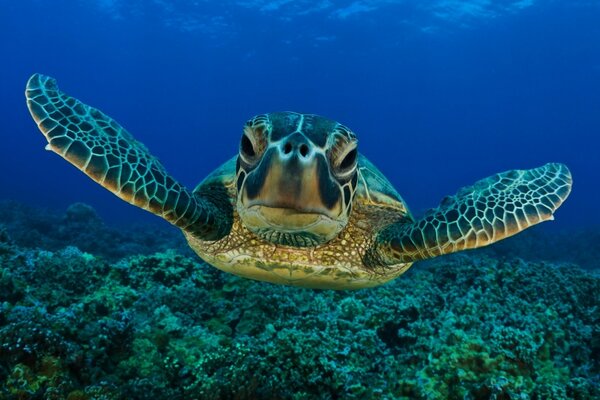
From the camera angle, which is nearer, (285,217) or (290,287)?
(285,217)

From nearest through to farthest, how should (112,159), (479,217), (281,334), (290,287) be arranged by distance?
(112,159) < (479,217) < (281,334) < (290,287)

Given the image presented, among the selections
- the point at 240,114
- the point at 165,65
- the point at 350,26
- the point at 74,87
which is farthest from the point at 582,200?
the point at 74,87

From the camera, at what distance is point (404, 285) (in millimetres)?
6309

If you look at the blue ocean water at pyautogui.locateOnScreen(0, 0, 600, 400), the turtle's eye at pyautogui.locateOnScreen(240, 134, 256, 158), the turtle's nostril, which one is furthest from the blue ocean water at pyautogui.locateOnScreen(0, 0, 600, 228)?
the turtle's nostril

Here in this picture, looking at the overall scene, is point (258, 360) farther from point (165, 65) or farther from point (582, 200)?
point (582, 200)

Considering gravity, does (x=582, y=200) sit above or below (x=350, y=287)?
above

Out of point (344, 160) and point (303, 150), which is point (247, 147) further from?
point (344, 160)

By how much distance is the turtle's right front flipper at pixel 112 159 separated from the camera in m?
3.13

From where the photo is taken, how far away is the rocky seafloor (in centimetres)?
288

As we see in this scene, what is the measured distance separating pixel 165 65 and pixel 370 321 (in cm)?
8573

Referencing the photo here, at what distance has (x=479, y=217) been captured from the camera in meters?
3.34

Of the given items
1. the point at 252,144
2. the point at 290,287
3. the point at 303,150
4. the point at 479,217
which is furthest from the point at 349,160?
the point at 290,287

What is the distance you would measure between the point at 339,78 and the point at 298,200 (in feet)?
239

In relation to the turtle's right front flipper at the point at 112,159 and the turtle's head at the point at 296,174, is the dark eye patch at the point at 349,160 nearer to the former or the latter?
the turtle's head at the point at 296,174
